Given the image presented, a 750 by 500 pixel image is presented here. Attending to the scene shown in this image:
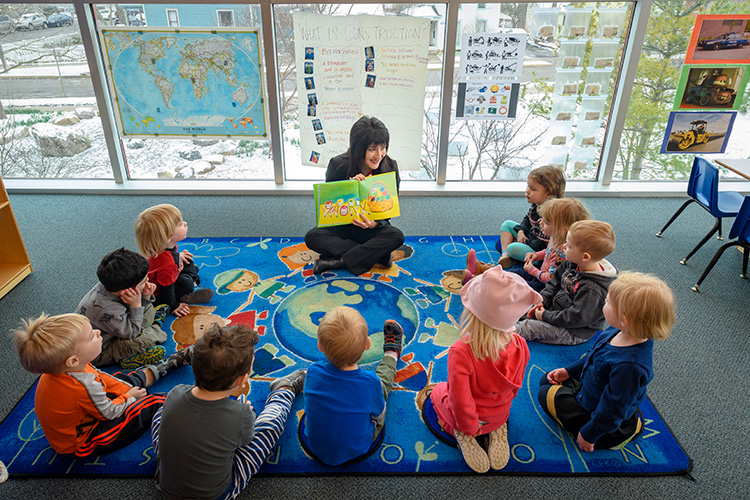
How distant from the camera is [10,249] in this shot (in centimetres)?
347

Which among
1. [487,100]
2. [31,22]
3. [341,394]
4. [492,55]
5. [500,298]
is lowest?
[341,394]

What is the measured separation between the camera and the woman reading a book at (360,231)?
3.44 m

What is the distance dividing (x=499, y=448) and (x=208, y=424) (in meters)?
1.21

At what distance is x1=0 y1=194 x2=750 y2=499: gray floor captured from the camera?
6.50 ft

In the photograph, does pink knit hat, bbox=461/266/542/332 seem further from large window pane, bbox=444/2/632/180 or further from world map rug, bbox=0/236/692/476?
large window pane, bbox=444/2/632/180

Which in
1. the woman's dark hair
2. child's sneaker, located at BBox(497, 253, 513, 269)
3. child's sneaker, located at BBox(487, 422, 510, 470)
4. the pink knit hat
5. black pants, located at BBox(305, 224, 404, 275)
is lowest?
child's sneaker, located at BBox(487, 422, 510, 470)

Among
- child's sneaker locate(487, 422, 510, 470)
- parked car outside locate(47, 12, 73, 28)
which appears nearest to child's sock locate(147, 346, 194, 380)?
child's sneaker locate(487, 422, 510, 470)

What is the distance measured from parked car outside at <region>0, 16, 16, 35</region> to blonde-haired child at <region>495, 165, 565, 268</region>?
4809 millimetres

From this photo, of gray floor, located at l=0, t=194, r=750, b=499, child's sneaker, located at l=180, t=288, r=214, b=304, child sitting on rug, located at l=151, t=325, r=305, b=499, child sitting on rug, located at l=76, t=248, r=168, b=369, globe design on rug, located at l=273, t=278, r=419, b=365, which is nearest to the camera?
child sitting on rug, located at l=151, t=325, r=305, b=499

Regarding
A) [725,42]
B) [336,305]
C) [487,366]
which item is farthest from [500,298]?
[725,42]

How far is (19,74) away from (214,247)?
2.84 metres

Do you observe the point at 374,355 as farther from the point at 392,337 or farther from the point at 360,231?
the point at 360,231

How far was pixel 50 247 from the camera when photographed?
3.84 m

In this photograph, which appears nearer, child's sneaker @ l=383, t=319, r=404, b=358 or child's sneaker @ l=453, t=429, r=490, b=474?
child's sneaker @ l=453, t=429, r=490, b=474
